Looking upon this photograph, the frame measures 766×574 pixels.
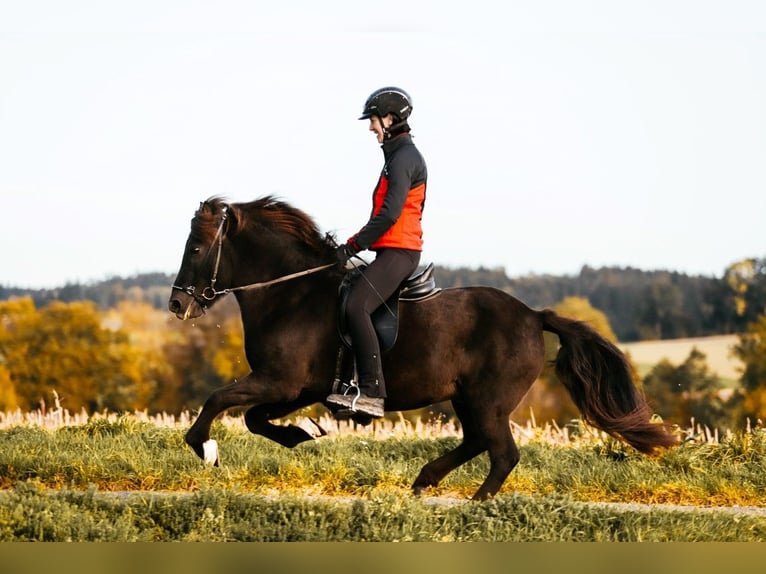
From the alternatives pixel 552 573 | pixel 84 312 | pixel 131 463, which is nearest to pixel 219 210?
pixel 131 463

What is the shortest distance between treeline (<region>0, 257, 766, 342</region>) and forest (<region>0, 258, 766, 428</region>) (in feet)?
0.52

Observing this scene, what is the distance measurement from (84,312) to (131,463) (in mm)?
86025

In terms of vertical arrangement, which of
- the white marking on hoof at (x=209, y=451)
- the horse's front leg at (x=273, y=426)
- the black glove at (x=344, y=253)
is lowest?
the white marking on hoof at (x=209, y=451)

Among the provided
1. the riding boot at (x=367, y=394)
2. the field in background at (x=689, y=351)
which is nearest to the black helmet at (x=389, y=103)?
the riding boot at (x=367, y=394)

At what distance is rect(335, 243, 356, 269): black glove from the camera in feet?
33.9

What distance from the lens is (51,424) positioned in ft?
49.1

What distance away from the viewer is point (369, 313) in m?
10.2

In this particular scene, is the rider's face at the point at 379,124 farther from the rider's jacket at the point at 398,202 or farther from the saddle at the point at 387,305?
the saddle at the point at 387,305

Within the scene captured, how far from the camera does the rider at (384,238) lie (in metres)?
10.1

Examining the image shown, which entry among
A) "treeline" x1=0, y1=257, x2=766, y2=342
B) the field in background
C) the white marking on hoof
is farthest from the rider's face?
"treeline" x1=0, y1=257, x2=766, y2=342

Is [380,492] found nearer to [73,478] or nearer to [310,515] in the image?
[310,515]

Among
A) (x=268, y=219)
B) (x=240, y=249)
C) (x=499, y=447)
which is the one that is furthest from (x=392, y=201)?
(x=499, y=447)

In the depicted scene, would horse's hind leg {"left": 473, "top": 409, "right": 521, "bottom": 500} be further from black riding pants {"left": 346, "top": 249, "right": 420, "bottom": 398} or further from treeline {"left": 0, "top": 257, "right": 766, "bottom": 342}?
treeline {"left": 0, "top": 257, "right": 766, "bottom": 342}

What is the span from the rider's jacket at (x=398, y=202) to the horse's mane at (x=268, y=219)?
2.19 ft
